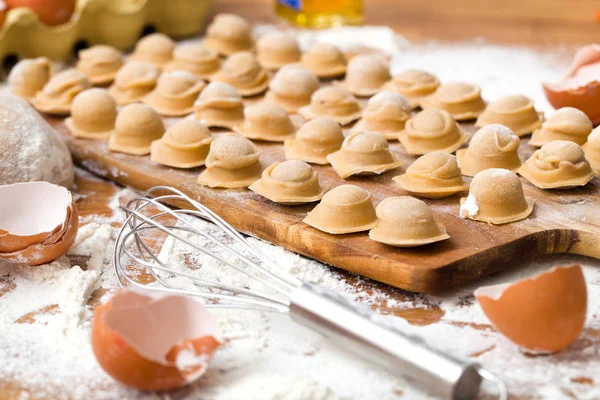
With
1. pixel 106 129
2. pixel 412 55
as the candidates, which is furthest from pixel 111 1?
pixel 412 55

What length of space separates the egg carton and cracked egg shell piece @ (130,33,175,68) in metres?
0.17

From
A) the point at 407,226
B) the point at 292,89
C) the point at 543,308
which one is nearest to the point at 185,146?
the point at 292,89

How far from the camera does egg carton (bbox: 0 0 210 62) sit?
5.90ft

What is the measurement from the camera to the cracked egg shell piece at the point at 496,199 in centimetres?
110

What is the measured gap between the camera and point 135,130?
54.7 inches

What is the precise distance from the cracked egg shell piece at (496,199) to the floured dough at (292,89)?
1.72 ft

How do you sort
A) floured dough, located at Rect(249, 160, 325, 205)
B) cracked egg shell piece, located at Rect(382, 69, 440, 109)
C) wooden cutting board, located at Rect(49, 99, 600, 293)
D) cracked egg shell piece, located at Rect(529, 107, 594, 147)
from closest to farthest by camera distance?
wooden cutting board, located at Rect(49, 99, 600, 293) < floured dough, located at Rect(249, 160, 325, 205) < cracked egg shell piece, located at Rect(529, 107, 594, 147) < cracked egg shell piece, located at Rect(382, 69, 440, 109)

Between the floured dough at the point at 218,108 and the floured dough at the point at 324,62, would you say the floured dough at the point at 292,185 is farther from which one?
the floured dough at the point at 324,62

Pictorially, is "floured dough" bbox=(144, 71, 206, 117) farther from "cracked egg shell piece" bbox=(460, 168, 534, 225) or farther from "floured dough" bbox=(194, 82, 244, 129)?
"cracked egg shell piece" bbox=(460, 168, 534, 225)

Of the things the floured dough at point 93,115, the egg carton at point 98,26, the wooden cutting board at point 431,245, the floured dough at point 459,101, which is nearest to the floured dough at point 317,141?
the wooden cutting board at point 431,245

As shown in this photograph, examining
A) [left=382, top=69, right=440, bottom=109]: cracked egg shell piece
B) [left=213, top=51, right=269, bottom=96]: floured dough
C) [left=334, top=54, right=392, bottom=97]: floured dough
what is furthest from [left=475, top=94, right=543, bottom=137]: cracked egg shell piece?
[left=213, top=51, right=269, bottom=96]: floured dough

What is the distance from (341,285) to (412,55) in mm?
1125

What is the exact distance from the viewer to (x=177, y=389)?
0.85 m

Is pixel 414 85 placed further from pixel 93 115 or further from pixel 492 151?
pixel 93 115
